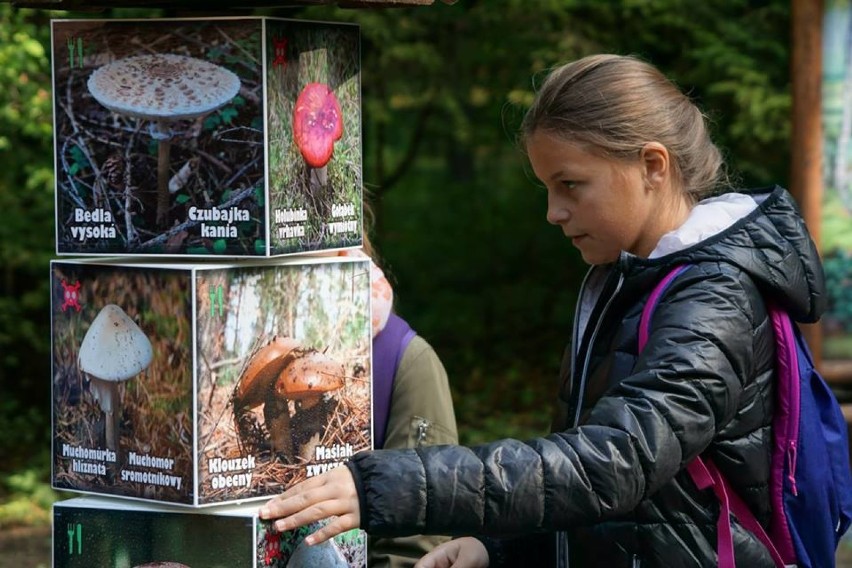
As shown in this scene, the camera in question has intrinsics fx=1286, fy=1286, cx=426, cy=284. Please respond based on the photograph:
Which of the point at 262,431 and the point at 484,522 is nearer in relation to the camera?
the point at 484,522

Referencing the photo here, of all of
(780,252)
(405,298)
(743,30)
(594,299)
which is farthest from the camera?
(405,298)

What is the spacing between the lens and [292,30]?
2400 mm

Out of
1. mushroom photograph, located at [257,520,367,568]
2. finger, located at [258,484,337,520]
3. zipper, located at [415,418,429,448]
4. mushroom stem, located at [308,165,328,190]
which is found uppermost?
mushroom stem, located at [308,165,328,190]

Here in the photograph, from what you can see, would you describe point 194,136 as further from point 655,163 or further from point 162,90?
point 655,163

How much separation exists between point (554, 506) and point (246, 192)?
0.80 meters

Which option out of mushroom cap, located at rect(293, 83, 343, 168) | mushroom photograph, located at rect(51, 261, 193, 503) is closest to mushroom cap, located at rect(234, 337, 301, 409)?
mushroom photograph, located at rect(51, 261, 193, 503)

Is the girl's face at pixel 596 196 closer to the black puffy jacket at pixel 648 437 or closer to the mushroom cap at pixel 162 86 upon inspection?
the black puffy jacket at pixel 648 437

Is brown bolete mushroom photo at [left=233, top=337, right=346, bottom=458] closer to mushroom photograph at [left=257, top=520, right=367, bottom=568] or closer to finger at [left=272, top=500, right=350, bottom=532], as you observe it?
mushroom photograph at [left=257, top=520, right=367, bottom=568]

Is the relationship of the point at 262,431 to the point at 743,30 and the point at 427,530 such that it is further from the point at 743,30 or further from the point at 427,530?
the point at 743,30

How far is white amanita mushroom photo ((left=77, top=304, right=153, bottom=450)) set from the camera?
93.7 inches

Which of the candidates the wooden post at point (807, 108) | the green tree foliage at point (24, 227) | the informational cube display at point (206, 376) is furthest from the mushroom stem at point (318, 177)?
the wooden post at point (807, 108)

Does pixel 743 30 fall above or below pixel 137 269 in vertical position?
above

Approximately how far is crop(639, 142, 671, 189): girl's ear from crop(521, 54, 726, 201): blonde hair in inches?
0.6

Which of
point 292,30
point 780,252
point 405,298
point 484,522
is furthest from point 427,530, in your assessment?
point 405,298
